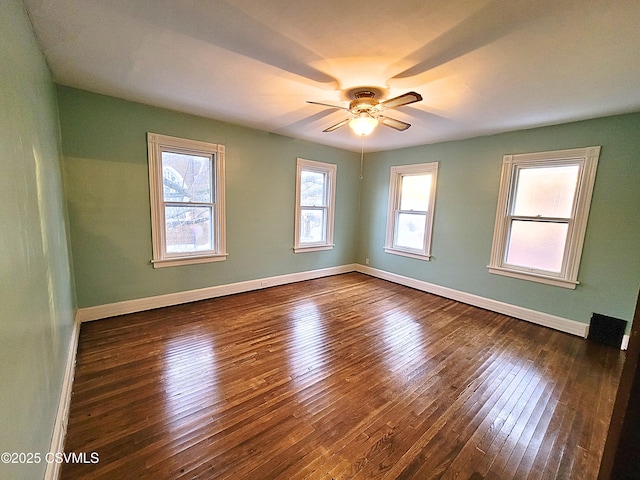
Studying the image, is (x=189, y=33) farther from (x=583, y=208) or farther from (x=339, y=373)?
(x=583, y=208)

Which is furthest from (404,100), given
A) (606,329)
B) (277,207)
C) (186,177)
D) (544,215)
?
(606,329)

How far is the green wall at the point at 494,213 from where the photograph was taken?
2934mm

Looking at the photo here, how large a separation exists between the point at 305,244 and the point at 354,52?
346 cm

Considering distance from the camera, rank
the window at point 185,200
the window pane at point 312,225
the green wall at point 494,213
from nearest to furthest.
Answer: the green wall at point 494,213 → the window at point 185,200 → the window pane at point 312,225

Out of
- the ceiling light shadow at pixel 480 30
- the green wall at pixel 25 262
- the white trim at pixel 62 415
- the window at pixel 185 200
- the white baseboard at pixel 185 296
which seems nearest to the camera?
the green wall at pixel 25 262

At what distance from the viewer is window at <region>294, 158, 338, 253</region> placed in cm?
484

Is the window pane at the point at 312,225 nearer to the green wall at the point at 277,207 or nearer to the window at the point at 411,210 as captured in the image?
the green wall at the point at 277,207

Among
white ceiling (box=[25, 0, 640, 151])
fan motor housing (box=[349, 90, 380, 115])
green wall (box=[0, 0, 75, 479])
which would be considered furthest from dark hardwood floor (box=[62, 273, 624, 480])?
white ceiling (box=[25, 0, 640, 151])

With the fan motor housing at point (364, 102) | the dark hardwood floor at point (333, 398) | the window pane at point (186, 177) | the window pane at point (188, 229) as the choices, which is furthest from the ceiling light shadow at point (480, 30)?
the window pane at point (188, 229)

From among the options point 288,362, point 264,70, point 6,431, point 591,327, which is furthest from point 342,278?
point 6,431

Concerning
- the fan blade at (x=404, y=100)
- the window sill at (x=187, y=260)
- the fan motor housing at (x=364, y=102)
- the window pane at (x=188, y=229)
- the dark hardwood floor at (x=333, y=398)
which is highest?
the fan motor housing at (x=364, y=102)

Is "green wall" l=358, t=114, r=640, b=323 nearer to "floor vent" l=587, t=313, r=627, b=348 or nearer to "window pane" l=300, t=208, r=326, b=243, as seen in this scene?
"floor vent" l=587, t=313, r=627, b=348

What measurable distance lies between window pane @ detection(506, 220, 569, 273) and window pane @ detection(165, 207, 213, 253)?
4.31 metres

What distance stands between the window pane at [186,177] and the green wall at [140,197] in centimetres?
25
